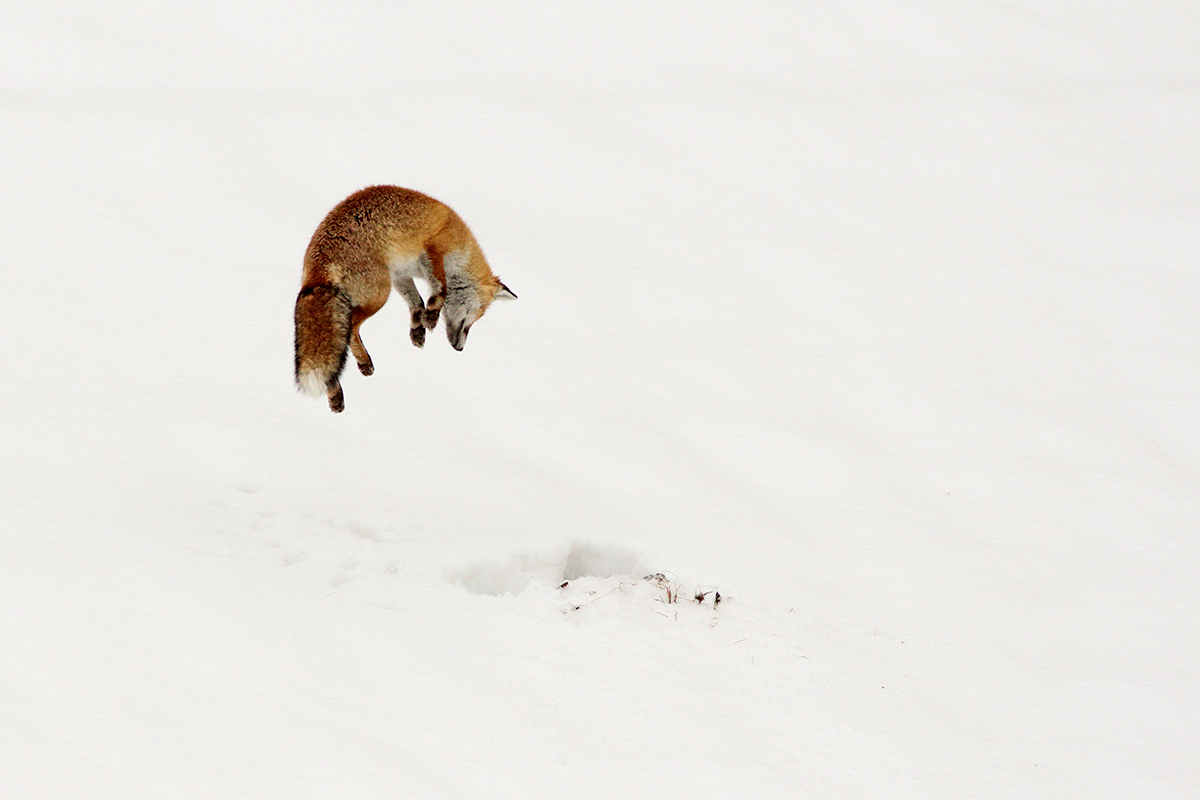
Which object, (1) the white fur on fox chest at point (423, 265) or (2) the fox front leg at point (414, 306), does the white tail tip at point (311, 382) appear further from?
(2) the fox front leg at point (414, 306)

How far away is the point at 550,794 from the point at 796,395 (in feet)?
17.4

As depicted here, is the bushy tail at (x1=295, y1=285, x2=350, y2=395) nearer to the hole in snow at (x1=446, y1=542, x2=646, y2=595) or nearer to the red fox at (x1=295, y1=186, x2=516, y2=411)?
the red fox at (x1=295, y1=186, x2=516, y2=411)

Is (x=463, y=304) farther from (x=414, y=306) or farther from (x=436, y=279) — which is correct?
(x=436, y=279)

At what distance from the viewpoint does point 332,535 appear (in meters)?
6.45

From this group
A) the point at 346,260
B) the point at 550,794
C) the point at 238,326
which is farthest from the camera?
the point at 238,326

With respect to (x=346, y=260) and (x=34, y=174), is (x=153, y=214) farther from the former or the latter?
(x=346, y=260)

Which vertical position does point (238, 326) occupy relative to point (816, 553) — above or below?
above

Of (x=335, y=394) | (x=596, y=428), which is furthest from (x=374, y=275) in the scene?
(x=596, y=428)

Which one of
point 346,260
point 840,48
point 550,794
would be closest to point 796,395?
point 346,260

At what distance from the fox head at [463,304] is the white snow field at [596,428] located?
98 centimetres

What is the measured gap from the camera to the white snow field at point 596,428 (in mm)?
5086

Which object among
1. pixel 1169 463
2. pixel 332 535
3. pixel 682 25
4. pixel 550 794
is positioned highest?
pixel 682 25

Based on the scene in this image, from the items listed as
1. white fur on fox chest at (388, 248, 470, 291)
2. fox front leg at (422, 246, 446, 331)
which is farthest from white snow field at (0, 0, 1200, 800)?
white fur on fox chest at (388, 248, 470, 291)

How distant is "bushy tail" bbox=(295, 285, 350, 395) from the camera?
5695mm
